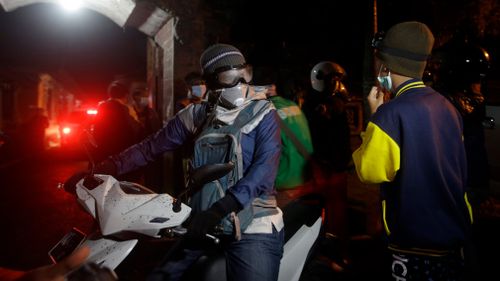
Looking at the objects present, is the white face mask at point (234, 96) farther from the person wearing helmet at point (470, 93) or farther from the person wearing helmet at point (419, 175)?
the person wearing helmet at point (470, 93)

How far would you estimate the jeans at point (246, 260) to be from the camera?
2.42 m

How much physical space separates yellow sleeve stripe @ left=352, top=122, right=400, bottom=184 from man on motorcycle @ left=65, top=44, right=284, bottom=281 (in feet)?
2.02

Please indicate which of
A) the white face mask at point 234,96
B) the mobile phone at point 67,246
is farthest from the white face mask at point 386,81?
the mobile phone at point 67,246

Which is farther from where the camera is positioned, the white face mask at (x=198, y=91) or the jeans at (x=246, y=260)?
the white face mask at (x=198, y=91)

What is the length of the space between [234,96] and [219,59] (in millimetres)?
250

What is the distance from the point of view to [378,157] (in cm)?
212

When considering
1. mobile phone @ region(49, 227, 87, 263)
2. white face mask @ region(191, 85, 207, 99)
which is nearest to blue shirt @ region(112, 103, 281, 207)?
mobile phone @ region(49, 227, 87, 263)

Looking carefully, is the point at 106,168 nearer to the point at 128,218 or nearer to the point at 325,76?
the point at 128,218

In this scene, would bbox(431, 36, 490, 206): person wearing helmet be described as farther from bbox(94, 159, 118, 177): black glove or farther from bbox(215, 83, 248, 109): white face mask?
bbox(94, 159, 118, 177): black glove

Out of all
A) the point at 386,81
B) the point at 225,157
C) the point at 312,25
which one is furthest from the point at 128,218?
the point at 312,25

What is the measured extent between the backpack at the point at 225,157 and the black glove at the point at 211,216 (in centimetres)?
12

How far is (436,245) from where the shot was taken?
7.07 ft

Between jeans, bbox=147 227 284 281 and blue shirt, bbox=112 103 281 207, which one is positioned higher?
blue shirt, bbox=112 103 281 207

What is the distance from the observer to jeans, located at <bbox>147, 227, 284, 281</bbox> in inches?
95.4
